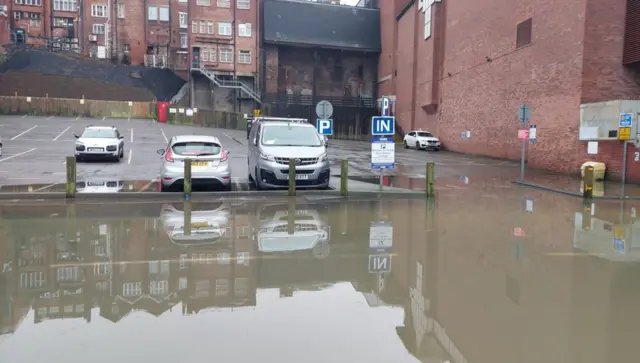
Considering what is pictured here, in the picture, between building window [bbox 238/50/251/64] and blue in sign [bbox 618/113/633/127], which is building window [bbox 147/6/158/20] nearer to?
building window [bbox 238/50/251/64]

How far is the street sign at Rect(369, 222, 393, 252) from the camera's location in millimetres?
7645

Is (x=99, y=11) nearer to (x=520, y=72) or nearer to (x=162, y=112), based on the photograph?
(x=162, y=112)

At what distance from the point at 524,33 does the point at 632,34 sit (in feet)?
22.1

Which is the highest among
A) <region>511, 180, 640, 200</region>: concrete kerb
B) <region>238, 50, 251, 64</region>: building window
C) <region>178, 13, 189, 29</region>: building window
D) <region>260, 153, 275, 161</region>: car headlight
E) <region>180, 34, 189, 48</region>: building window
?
<region>178, 13, 189, 29</region>: building window

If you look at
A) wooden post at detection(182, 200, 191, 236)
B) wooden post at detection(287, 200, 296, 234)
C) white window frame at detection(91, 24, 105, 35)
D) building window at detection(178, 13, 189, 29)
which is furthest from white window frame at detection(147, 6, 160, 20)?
wooden post at detection(287, 200, 296, 234)

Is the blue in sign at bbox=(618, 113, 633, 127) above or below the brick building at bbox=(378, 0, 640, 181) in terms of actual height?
below

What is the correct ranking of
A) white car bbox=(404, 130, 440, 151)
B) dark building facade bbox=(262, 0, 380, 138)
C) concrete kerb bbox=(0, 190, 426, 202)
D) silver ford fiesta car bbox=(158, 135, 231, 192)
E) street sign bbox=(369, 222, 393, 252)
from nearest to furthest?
1. street sign bbox=(369, 222, 393, 252)
2. concrete kerb bbox=(0, 190, 426, 202)
3. silver ford fiesta car bbox=(158, 135, 231, 192)
4. white car bbox=(404, 130, 440, 151)
5. dark building facade bbox=(262, 0, 380, 138)

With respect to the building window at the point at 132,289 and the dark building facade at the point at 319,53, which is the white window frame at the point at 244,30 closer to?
the dark building facade at the point at 319,53

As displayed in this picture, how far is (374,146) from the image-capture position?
14.0m

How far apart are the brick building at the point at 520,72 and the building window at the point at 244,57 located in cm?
1856

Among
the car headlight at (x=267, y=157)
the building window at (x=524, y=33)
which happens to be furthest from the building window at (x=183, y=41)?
the car headlight at (x=267, y=157)

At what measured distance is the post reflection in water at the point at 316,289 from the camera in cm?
419

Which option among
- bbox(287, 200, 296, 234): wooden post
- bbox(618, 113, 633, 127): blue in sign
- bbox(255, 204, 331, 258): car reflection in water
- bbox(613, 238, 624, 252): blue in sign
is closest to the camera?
bbox(255, 204, 331, 258): car reflection in water

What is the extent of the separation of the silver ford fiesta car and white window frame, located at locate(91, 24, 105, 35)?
56.0m
